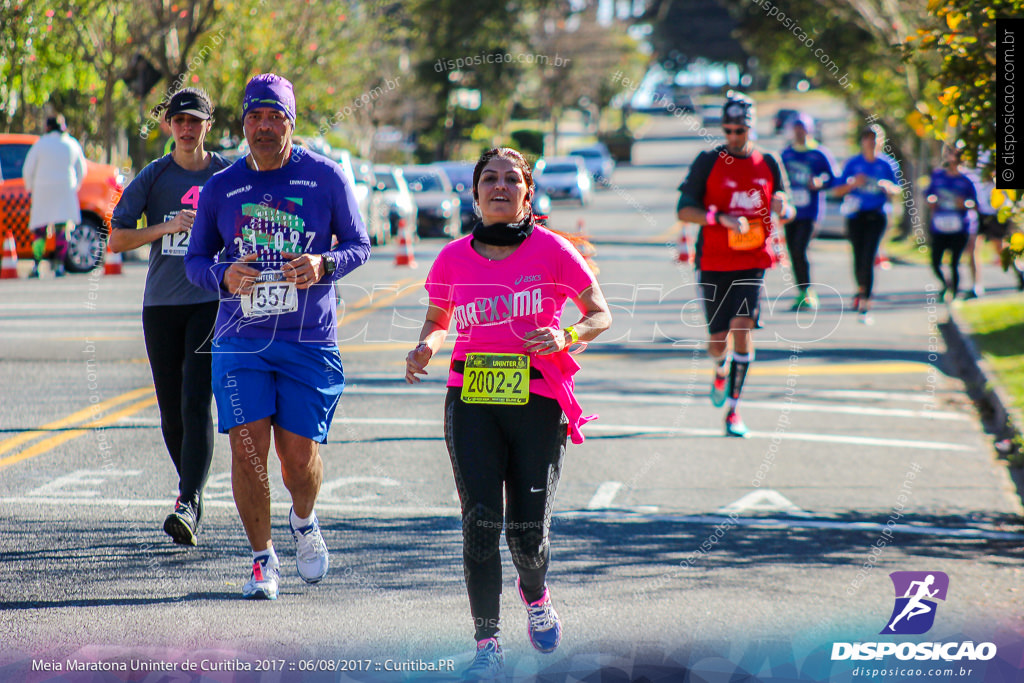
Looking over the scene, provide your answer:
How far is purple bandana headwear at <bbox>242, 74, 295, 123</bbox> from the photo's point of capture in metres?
4.97

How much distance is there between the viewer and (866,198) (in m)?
14.6

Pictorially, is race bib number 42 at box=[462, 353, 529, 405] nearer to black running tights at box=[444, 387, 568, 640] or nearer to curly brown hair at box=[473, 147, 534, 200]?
black running tights at box=[444, 387, 568, 640]

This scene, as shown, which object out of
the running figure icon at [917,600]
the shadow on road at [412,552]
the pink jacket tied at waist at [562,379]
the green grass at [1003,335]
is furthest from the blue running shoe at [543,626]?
the green grass at [1003,335]

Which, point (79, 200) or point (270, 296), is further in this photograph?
point (79, 200)

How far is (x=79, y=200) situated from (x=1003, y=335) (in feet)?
39.7

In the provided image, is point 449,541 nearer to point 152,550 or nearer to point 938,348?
point 152,550

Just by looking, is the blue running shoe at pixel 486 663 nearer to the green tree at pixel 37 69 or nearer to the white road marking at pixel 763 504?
the white road marking at pixel 763 504

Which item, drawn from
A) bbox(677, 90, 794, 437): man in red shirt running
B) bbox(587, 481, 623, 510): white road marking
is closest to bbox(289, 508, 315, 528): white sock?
bbox(587, 481, 623, 510): white road marking

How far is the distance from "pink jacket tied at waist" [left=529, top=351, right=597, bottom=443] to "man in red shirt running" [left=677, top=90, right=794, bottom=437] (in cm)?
428

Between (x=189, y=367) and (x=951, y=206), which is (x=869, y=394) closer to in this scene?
(x=951, y=206)

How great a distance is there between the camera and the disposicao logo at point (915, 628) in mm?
4793

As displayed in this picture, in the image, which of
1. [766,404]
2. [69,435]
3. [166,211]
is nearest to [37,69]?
[69,435]

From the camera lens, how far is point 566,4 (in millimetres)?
48906

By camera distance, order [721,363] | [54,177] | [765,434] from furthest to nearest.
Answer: [54,177] < [721,363] < [765,434]
